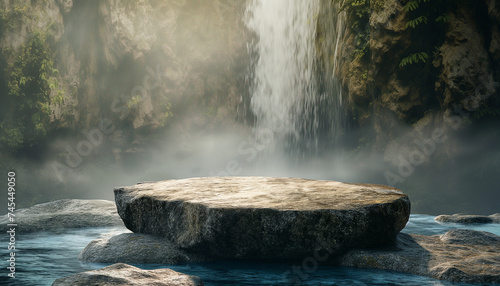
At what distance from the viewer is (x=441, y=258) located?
14.5 feet

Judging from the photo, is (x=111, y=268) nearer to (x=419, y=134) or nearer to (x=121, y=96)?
(x=419, y=134)

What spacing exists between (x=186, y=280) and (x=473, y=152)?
1124cm

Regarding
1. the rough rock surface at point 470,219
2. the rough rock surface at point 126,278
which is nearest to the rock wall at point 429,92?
the rough rock surface at point 470,219

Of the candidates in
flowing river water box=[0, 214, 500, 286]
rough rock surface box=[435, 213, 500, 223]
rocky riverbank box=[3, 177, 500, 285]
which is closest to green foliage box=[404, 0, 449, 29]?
rough rock surface box=[435, 213, 500, 223]

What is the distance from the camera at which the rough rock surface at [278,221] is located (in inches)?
174

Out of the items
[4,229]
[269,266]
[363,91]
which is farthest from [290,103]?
[269,266]

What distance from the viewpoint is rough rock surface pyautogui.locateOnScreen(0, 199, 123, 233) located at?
7721mm

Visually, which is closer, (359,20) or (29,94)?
(359,20)

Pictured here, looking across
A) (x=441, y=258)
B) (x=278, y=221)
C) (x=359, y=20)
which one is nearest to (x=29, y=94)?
(x=359, y=20)

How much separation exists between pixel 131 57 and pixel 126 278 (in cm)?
1743

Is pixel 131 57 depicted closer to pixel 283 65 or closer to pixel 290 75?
pixel 283 65

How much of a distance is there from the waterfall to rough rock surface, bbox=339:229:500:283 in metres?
10.8

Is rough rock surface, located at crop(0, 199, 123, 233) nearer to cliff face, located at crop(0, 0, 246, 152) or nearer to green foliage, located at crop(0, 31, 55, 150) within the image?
green foliage, located at crop(0, 31, 55, 150)

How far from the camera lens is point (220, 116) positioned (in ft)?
70.7
